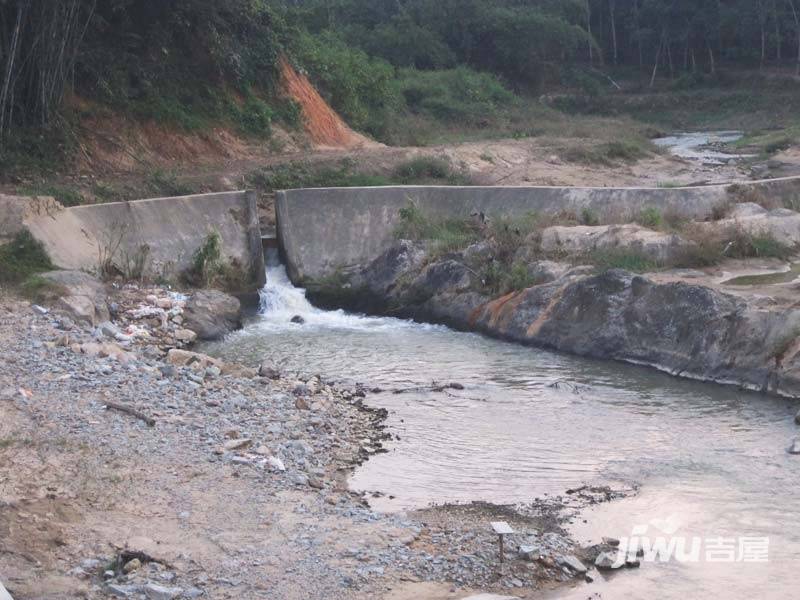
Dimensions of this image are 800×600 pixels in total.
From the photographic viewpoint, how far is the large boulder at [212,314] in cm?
1775

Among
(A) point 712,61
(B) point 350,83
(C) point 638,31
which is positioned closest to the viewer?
(B) point 350,83

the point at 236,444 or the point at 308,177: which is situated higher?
the point at 308,177

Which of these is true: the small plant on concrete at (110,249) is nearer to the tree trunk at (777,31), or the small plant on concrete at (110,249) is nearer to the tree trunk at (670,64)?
the tree trunk at (777,31)

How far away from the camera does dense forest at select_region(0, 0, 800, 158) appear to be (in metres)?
23.4

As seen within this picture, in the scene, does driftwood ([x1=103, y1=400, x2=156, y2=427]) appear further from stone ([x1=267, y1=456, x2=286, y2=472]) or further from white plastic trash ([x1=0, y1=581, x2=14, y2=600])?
white plastic trash ([x1=0, y1=581, x2=14, y2=600])

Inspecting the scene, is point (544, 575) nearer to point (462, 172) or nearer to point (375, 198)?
point (375, 198)

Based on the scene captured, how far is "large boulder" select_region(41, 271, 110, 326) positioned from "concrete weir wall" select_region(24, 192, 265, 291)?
107cm

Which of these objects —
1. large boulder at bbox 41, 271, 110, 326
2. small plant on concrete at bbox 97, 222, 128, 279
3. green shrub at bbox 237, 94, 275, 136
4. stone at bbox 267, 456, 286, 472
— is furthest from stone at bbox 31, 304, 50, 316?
green shrub at bbox 237, 94, 275, 136

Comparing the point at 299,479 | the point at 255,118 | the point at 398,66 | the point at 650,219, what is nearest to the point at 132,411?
the point at 299,479

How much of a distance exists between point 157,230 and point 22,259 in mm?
3495

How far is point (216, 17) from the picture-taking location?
2769cm

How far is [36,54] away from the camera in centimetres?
2233

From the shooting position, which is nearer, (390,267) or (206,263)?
(206,263)

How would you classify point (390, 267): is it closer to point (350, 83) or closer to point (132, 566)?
point (350, 83)
